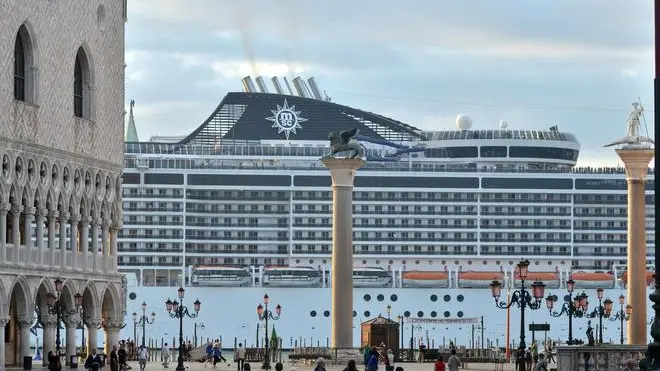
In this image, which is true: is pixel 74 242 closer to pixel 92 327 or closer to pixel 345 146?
pixel 92 327

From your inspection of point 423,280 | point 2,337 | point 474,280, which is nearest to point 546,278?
point 474,280

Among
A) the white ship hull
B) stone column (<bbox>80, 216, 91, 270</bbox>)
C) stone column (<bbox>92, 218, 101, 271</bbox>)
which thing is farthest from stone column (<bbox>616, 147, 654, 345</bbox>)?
the white ship hull

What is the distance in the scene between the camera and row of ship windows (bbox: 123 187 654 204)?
103 metres

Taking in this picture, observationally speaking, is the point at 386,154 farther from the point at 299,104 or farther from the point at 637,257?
the point at 637,257

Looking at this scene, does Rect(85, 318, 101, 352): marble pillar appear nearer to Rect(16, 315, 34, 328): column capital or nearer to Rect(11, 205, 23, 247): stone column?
Rect(16, 315, 34, 328): column capital

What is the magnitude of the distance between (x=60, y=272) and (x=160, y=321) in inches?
1548

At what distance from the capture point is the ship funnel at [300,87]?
113 m

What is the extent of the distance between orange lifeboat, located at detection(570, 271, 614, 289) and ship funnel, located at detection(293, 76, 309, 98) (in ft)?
67.9

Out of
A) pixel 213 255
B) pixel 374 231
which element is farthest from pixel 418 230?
pixel 213 255

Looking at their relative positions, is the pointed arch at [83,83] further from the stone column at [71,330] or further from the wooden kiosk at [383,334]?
the wooden kiosk at [383,334]

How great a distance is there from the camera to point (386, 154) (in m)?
108

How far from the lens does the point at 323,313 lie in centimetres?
9838

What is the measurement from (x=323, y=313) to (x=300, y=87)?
61.7ft

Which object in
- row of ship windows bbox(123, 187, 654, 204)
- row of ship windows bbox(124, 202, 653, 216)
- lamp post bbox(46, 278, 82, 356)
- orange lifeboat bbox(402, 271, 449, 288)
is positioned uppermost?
row of ship windows bbox(123, 187, 654, 204)
